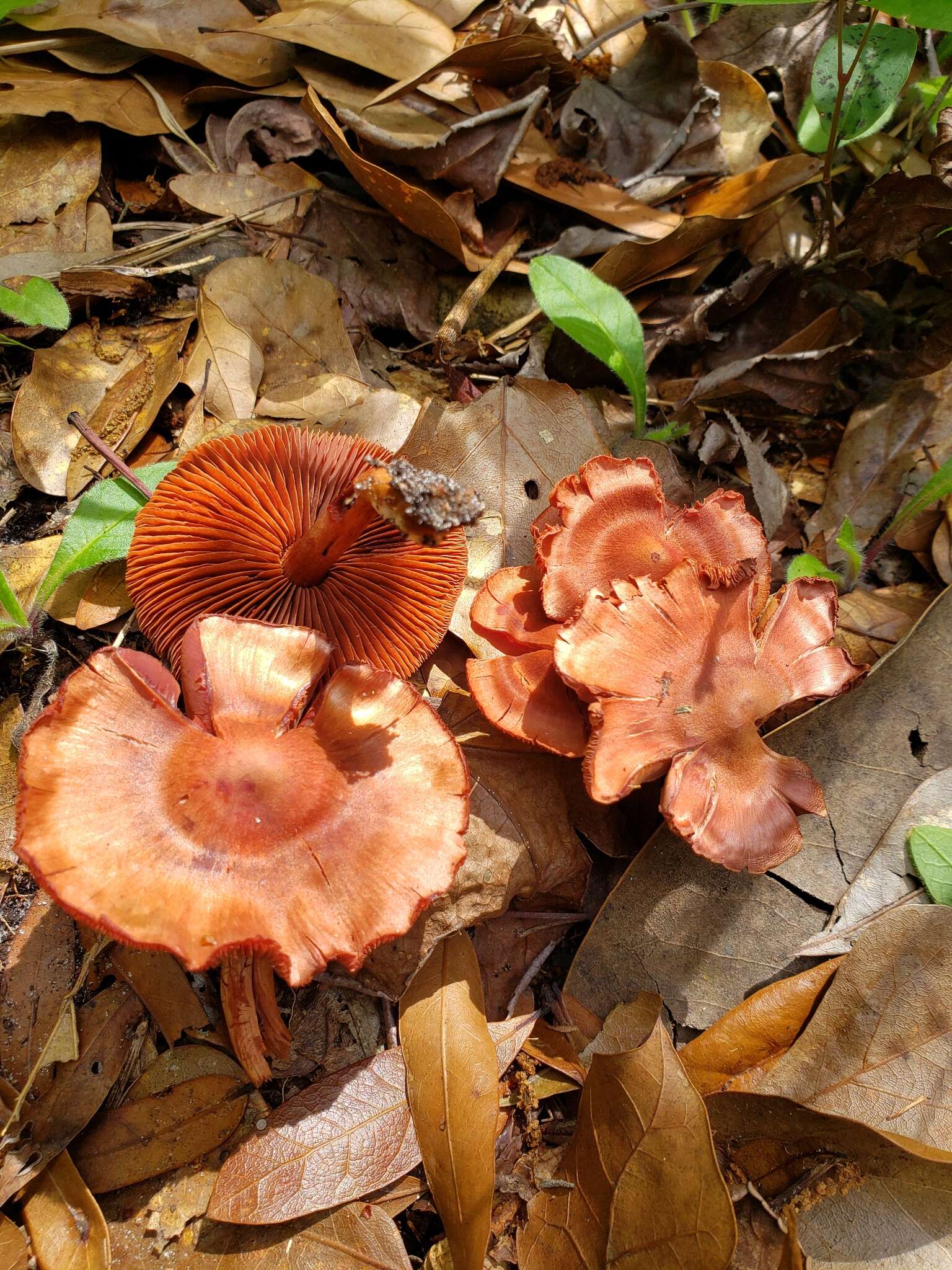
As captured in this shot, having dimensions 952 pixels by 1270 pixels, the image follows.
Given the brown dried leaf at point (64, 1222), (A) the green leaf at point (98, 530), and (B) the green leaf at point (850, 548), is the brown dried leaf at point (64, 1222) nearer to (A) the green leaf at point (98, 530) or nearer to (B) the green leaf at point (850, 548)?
(A) the green leaf at point (98, 530)

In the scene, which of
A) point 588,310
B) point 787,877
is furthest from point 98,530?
point 787,877

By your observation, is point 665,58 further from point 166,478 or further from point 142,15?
point 166,478

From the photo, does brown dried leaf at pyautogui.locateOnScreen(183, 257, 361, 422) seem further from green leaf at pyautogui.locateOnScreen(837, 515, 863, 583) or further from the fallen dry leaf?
the fallen dry leaf

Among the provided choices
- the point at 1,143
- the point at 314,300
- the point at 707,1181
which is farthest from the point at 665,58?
the point at 707,1181

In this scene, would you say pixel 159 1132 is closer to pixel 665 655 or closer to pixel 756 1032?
pixel 756 1032

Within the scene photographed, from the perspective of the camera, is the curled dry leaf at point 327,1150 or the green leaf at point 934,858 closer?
the curled dry leaf at point 327,1150

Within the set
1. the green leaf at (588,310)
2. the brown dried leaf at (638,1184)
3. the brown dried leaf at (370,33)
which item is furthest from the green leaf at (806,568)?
the brown dried leaf at (370,33)
